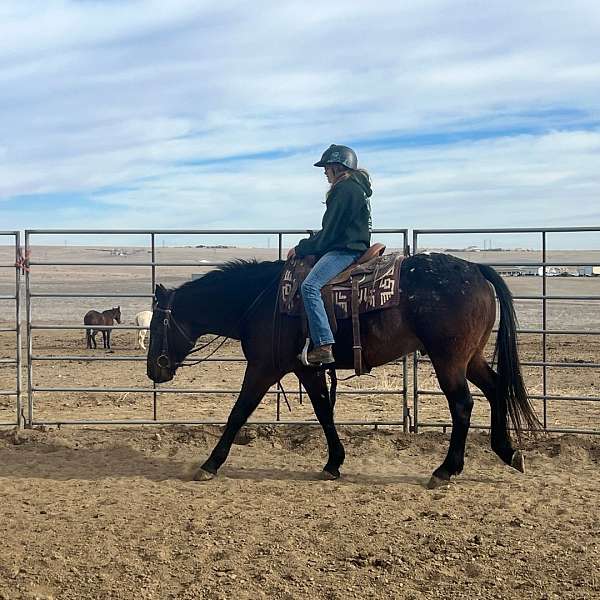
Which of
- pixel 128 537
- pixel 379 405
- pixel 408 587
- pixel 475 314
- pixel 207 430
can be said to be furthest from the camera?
pixel 379 405

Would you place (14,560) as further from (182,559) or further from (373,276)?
(373,276)

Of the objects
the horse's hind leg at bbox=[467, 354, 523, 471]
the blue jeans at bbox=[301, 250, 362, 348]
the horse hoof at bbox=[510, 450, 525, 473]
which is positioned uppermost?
the blue jeans at bbox=[301, 250, 362, 348]

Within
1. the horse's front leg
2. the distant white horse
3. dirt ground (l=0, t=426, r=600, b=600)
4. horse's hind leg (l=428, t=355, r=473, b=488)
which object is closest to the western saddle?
the horse's front leg

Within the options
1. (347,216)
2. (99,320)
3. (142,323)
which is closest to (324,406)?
(347,216)

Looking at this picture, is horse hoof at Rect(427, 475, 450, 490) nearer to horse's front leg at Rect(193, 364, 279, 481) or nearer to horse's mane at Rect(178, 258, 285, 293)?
horse's front leg at Rect(193, 364, 279, 481)

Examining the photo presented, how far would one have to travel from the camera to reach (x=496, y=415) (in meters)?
6.23

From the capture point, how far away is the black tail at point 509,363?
242 inches

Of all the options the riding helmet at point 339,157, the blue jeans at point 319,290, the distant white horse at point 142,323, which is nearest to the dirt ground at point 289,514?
the blue jeans at point 319,290

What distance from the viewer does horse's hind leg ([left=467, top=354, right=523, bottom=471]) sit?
622cm

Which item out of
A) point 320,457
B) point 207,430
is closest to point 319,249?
point 320,457

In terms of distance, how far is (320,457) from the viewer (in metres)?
6.84

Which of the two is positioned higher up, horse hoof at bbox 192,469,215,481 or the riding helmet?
the riding helmet

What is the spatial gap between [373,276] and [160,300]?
1.84 m

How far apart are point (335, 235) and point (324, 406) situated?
143cm
